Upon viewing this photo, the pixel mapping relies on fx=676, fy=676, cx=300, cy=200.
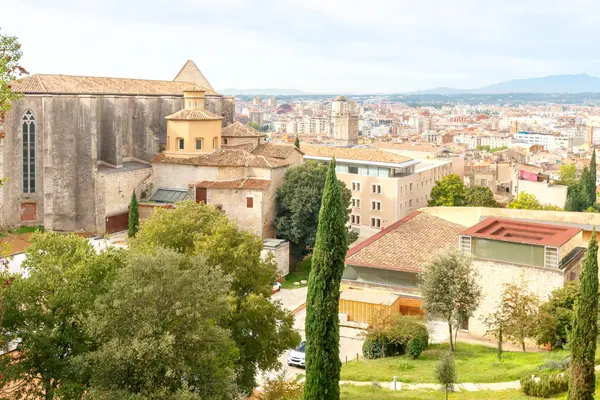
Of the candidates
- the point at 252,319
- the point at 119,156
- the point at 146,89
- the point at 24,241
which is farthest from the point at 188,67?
the point at 252,319

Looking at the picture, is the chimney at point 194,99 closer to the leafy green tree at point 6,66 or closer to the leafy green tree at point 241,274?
the leafy green tree at point 241,274

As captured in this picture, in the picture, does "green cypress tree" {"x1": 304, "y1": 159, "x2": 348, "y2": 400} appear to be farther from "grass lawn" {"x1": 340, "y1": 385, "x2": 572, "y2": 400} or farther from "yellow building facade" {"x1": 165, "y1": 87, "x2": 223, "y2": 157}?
"yellow building facade" {"x1": 165, "y1": 87, "x2": 223, "y2": 157}

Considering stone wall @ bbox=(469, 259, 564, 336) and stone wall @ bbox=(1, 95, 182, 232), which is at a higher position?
stone wall @ bbox=(1, 95, 182, 232)

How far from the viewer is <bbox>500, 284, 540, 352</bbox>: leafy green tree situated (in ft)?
77.6

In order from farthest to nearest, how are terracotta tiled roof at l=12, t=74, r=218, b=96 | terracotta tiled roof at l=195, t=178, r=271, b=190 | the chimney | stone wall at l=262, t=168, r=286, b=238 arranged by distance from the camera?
the chimney < terracotta tiled roof at l=12, t=74, r=218, b=96 < stone wall at l=262, t=168, r=286, b=238 < terracotta tiled roof at l=195, t=178, r=271, b=190

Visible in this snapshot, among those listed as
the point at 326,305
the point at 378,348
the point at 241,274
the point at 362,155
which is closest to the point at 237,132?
the point at 362,155

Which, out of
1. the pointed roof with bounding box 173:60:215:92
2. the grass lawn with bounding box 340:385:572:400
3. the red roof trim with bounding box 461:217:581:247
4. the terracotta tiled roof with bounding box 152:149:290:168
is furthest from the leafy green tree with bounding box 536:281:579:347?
the pointed roof with bounding box 173:60:215:92

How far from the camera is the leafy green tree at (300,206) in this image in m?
40.0

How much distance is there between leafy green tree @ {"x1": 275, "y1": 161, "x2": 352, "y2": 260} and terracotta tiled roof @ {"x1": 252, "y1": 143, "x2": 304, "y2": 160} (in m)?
2.79

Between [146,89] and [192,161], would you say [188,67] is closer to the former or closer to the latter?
[146,89]

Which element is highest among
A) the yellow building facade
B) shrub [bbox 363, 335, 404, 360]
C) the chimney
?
the chimney

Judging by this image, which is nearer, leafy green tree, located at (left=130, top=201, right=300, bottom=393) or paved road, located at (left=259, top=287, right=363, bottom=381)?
leafy green tree, located at (left=130, top=201, right=300, bottom=393)

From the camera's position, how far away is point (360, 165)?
52.5 meters

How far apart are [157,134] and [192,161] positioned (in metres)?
7.14
